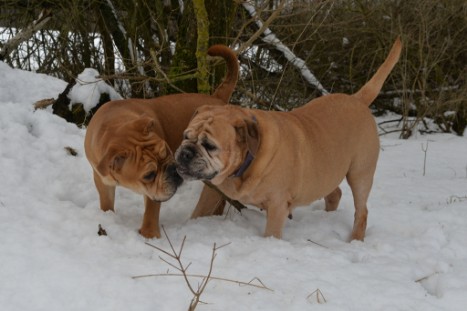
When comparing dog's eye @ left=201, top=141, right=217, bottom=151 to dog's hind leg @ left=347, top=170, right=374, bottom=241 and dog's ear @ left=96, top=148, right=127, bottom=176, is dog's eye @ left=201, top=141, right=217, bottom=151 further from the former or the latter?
dog's hind leg @ left=347, top=170, right=374, bottom=241

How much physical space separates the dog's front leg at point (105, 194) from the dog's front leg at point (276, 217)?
1297 mm

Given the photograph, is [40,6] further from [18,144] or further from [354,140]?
[354,140]

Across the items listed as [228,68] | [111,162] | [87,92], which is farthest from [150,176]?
[87,92]

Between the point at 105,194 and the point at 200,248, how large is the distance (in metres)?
1.07

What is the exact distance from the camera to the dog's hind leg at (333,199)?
5.14 meters

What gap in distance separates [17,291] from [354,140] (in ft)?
9.56

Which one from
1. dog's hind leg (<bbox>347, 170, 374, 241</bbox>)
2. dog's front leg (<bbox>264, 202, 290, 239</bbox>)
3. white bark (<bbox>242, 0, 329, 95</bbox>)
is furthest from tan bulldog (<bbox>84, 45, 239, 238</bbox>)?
white bark (<bbox>242, 0, 329, 95</bbox>)

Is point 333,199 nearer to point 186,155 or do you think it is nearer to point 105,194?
point 186,155

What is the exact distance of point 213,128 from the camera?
145 inches

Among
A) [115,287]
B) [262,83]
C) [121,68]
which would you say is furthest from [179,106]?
[121,68]

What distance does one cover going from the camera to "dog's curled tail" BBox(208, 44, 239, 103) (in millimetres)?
4562

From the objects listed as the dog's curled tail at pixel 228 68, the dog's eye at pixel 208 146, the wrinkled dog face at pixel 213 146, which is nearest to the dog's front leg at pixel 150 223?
the wrinkled dog face at pixel 213 146

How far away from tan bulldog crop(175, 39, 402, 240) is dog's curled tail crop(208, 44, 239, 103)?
0.73 m

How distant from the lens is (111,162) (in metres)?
3.71
